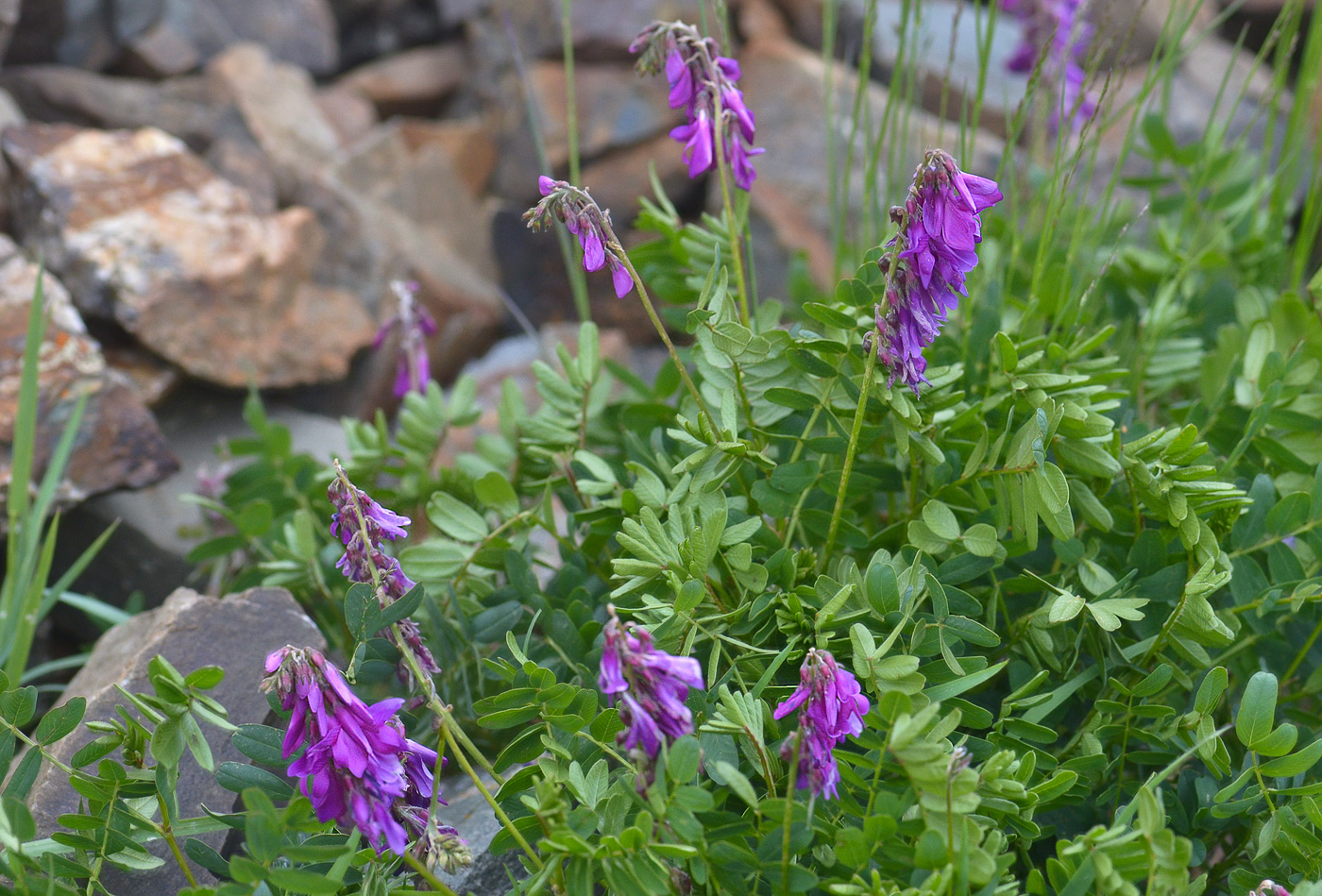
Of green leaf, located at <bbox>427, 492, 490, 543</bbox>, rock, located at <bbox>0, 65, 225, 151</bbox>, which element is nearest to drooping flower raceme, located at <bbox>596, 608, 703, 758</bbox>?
green leaf, located at <bbox>427, 492, 490, 543</bbox>

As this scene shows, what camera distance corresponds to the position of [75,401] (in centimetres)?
197

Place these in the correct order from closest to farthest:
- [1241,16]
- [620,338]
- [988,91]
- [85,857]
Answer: [85,857] → [620,338] → [988,91] → [1241,16]

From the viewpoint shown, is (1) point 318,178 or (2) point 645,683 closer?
(2) point 645,683

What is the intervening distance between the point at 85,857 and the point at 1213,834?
1.31 m

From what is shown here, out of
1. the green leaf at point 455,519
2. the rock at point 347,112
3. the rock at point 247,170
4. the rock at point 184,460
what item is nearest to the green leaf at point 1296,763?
the green leaf at point 455,519

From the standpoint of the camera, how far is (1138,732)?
1.19m

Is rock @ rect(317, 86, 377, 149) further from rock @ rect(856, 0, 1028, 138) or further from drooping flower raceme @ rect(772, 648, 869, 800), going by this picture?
drooping flower raceme @ rect(772, 648, 869, 800)

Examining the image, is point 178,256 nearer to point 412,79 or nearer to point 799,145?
point 412,79

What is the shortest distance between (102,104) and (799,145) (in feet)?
6.59

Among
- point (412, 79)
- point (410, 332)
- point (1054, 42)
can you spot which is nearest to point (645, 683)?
point (410, 332)

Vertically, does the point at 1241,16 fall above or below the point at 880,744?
above

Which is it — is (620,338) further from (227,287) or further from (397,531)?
(397,531)

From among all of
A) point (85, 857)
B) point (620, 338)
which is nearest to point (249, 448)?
point (85, 857)

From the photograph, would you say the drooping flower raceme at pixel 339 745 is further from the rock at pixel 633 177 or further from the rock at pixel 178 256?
the rock at pixel 633 177
